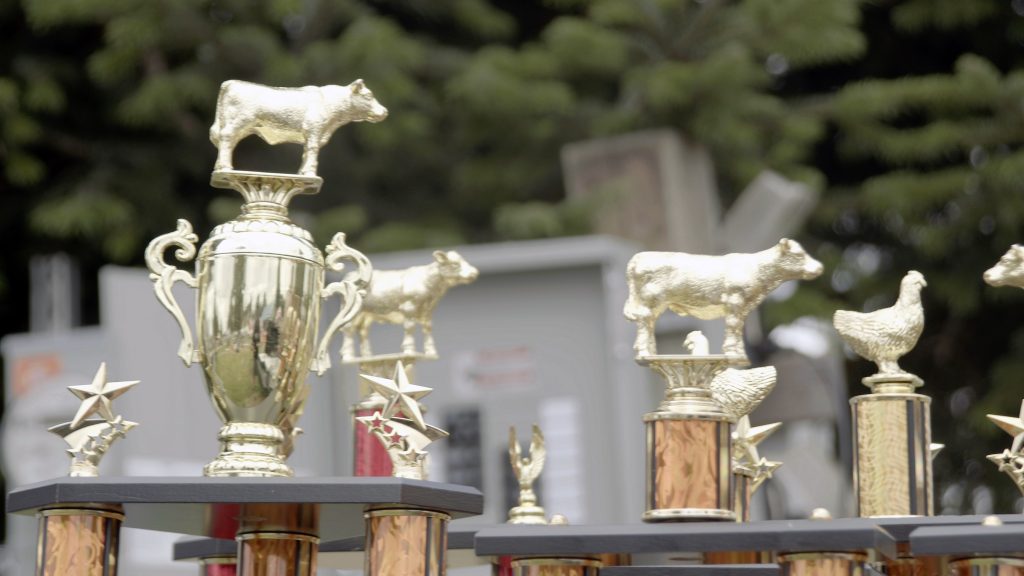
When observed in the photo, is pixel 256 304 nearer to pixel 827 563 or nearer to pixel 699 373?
pixel 699 373

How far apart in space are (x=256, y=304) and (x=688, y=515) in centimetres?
93

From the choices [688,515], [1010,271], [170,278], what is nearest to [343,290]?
[170,278]

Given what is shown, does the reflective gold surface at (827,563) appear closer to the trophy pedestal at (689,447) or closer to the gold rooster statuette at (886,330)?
the trophy pedestal at (689,447)

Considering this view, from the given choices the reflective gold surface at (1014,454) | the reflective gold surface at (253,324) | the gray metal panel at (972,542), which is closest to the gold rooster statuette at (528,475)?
the reflective gold surface at (253,324)

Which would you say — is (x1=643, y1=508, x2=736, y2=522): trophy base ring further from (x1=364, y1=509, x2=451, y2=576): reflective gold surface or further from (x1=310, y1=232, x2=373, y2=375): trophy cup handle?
(x1=310, y1=232, x2=373, y2=375): trophy cup handle

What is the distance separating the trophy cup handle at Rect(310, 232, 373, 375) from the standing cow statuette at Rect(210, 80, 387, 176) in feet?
0.64

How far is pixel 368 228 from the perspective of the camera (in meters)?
10.0

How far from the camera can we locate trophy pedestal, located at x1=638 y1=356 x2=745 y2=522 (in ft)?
12.3

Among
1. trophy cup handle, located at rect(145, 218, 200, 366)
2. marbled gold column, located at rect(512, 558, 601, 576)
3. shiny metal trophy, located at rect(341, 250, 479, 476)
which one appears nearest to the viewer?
marbled gold column, located at rect(512, 558, 601, 576)

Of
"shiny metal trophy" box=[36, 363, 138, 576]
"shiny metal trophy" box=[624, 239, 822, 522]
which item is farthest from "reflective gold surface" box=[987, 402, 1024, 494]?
"shiny metal trophy" box=[36, 363, 138, 576]

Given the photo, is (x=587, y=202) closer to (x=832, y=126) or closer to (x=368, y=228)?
(x=368, y=228)

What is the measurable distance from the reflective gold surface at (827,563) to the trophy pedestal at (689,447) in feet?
0.92

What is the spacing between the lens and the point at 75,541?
361cm

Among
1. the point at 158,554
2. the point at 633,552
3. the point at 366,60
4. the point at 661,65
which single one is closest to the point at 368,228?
the point at 366,60
